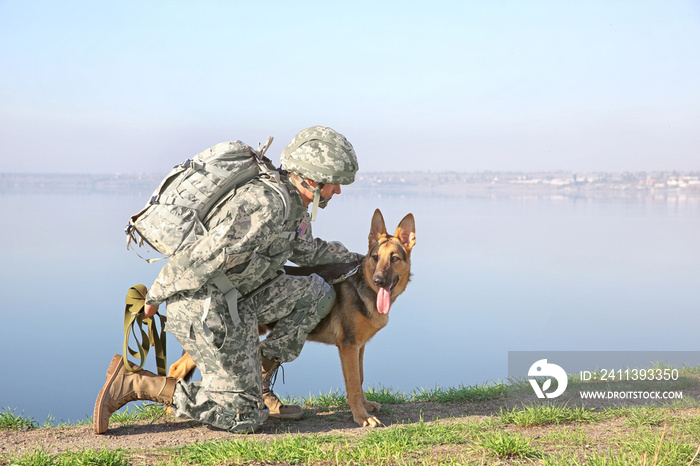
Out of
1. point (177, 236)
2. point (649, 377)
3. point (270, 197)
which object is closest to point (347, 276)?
point (270, 197)

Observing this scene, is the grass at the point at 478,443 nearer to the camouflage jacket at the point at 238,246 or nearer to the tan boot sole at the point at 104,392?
the tan boot sole at the point at 104,392

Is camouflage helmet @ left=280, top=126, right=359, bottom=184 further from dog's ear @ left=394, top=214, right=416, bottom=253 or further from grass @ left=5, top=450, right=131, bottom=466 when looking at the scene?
grass @ left=5, top=450, right=131, bottom=466

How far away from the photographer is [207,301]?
5.41 m

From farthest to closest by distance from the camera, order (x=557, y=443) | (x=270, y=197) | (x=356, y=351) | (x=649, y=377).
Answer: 1. (x=649, y=377)
2. (x=356, y=351)
3. (x=270, y=197)
4. (x=557, y=443)

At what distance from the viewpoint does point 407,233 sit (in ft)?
21.0

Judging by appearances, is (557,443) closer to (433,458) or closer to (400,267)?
(433,458)

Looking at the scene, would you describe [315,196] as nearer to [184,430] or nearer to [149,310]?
[149,310]

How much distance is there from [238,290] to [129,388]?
1456mm

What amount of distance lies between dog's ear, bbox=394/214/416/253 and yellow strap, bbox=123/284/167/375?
2.71 meters

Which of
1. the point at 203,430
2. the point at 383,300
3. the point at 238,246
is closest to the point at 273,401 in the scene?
the point at 203,430

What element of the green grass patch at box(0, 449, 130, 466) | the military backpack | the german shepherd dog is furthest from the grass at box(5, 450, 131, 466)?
the military backpack

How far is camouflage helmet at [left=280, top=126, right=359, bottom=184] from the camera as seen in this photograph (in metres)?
5.61

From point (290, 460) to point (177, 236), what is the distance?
89.6 inches

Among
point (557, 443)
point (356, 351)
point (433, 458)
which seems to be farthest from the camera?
point (356, 351)
